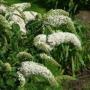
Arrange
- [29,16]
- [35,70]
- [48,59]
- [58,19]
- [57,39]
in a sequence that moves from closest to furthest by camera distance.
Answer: [35,70], [48,59], [57,39], [58,19], [29,16]

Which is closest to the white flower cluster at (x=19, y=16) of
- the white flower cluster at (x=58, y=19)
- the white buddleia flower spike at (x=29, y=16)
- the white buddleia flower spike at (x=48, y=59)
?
the white buddleia flower spike at (x=29, y=16)

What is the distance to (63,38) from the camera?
21.9 ft

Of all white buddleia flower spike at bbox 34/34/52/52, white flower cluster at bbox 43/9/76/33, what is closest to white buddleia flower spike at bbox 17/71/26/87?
white buddleia flower spike at bbox 34/34/52/52

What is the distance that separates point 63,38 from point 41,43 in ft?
1.72

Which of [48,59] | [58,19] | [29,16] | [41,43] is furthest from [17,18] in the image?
[48,59]

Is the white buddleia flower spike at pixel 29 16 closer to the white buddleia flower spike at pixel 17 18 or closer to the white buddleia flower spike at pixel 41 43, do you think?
the white buddleia flower spike at pixel 17 18

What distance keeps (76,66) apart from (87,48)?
392 mm

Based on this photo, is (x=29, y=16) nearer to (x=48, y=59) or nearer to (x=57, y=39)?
(x=57, y=39)

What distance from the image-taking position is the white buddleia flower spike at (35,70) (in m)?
5.74

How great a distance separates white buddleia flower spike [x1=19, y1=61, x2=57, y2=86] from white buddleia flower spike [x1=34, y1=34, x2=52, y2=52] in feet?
1.13

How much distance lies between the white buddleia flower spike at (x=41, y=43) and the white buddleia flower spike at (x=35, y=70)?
13.5 inches

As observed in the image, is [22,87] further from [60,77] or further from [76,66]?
[76,66]

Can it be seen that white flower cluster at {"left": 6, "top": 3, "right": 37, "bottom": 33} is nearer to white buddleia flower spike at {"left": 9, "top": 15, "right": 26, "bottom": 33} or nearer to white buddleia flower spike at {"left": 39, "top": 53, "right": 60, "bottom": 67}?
white buddleia flower spike at {"left": 9, "top": 15, "right": 26, "bottom": 33}

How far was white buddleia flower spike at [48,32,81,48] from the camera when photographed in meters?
6.64
